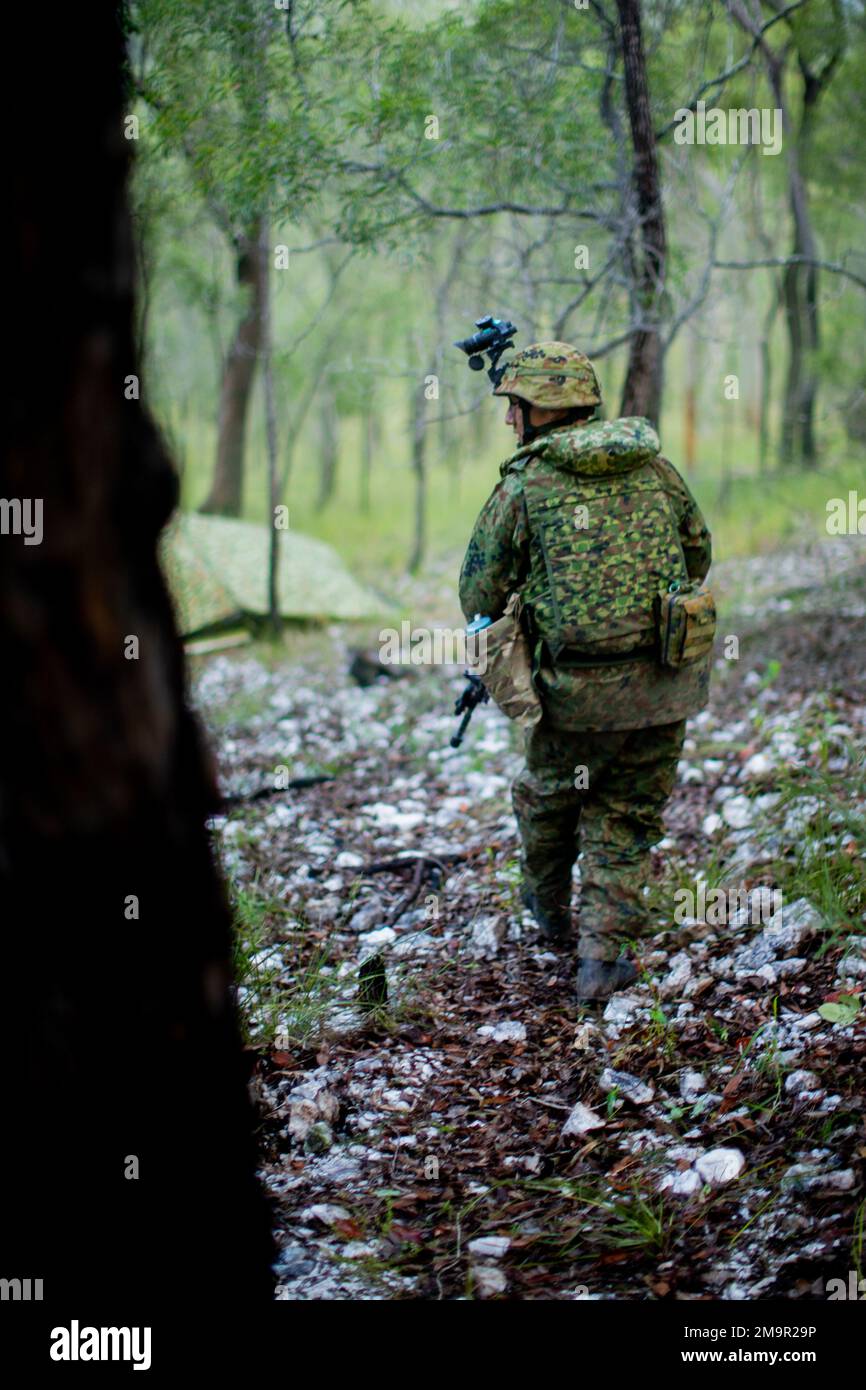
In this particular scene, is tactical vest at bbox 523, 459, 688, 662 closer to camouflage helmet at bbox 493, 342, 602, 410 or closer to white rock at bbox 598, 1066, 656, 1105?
camouflage helmet at bbox 493, 342, 602, 410

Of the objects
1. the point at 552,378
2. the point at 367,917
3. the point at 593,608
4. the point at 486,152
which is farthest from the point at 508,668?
the point at 486,152

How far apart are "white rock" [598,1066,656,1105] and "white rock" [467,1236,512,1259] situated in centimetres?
64

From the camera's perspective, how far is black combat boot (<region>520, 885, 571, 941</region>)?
392 cm

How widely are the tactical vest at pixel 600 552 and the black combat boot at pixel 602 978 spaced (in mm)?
1044

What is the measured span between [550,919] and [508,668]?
1.02 m

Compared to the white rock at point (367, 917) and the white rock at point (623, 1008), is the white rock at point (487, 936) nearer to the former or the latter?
the white rock at point (367, 917)

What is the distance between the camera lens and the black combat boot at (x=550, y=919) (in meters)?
3.92

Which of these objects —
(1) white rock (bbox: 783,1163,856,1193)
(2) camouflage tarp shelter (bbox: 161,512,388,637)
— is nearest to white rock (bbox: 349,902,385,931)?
(1) white rock (bbox: 783,1163,856,1193)

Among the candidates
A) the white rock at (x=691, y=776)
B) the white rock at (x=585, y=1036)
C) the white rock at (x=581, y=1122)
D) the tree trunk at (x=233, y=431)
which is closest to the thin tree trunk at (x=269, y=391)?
the tree trunk at (x=233, y=431)

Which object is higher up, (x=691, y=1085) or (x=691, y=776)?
(x=691, y=776)

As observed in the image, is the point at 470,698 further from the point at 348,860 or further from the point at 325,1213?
the point at 325,1213

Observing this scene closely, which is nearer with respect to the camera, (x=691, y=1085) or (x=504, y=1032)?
(x=691, y=1085)

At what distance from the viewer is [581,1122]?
286cm

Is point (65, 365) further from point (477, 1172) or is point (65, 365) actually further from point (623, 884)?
point (623, 884)
